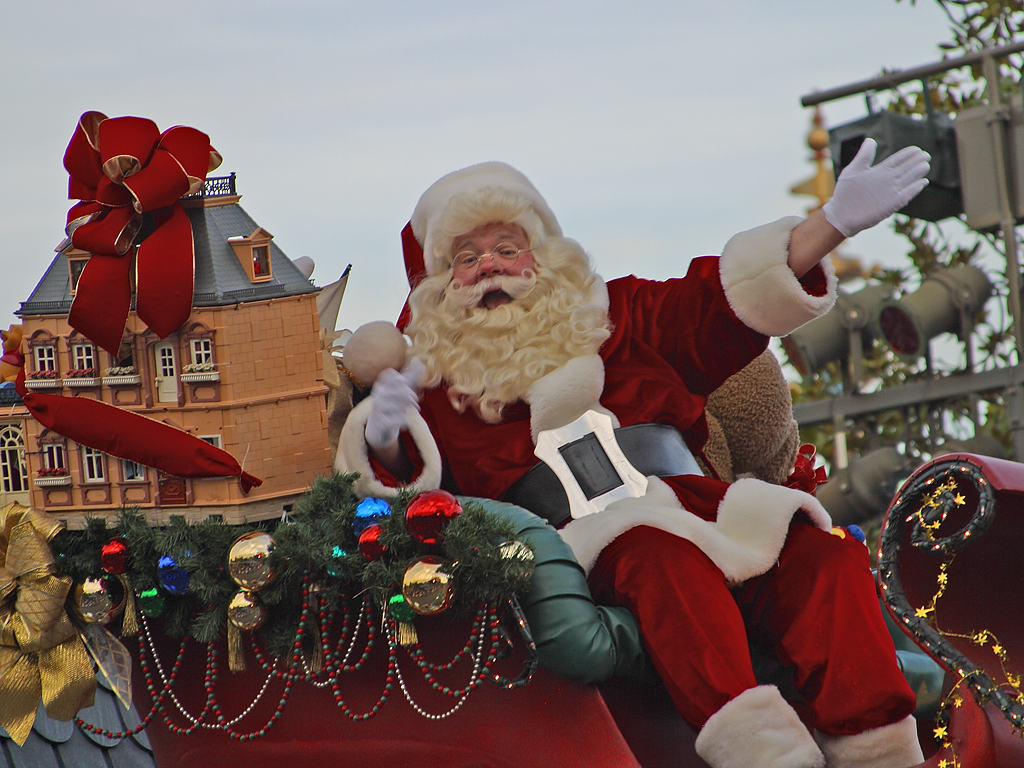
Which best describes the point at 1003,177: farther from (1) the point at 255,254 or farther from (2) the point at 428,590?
(2) the point at 428,590

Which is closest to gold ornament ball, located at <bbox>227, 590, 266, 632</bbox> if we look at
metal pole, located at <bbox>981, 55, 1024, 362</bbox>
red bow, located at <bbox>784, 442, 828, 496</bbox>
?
Answer: red bow, located at <bbox>784, 442, 828, 496</bbox>

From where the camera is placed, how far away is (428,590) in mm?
2127

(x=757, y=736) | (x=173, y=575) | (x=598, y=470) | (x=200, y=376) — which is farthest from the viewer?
(x=598, y=470)

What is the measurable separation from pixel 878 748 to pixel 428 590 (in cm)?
74

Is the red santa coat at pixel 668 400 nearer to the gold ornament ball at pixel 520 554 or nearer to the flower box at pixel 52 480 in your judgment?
the gold ornament ball at pixel 520 554

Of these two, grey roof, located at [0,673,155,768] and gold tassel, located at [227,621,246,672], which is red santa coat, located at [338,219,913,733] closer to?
gold tassel, located at [227,621,246,672]

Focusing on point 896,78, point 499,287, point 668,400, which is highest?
point 896,78

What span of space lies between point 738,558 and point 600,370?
522 mm

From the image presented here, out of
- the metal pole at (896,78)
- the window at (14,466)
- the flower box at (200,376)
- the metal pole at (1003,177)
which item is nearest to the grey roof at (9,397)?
the window at (14,466)

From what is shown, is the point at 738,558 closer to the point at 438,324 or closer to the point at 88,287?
the point at 438,324

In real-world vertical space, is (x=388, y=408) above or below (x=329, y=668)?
above

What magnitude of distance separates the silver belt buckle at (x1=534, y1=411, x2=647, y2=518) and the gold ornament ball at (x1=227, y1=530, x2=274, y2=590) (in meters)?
0.60

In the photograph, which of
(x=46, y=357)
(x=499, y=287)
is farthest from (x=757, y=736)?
(x=46, y=357)

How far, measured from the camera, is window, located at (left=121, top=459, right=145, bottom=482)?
2.54 metres
